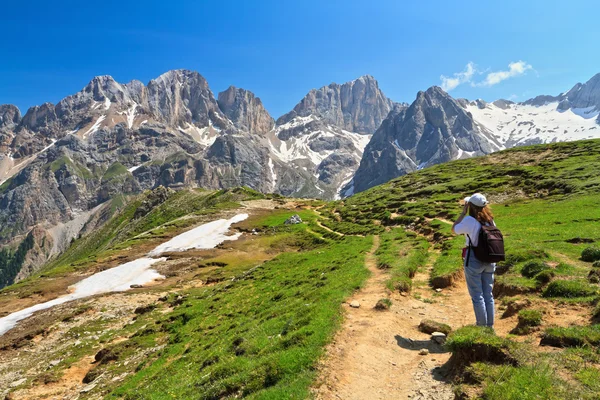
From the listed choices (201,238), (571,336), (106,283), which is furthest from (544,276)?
(201,238)

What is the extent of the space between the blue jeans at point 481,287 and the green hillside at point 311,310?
1.33m

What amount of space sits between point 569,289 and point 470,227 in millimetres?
7916

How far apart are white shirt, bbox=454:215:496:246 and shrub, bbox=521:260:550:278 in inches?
380

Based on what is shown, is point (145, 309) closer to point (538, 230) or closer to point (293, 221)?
point (538, 230)

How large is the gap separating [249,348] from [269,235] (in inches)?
2254

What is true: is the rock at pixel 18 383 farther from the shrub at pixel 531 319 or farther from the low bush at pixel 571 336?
the low bush at pixel 571 336

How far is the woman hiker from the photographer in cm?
1284

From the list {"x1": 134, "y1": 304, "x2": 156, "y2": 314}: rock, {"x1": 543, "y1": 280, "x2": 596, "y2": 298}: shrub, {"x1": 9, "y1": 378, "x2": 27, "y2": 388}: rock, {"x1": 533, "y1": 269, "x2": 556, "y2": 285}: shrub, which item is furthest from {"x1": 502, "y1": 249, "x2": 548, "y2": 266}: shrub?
{"x1": 9, "y1": 378, "x2": 27, "y2": 388}: rock

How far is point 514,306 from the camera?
16.0 metres

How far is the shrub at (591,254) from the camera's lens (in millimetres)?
20539

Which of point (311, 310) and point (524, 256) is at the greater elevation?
point (311, 310)

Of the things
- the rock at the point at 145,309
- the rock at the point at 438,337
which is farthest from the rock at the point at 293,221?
the rock at the point at 438,337

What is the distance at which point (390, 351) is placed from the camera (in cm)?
1315

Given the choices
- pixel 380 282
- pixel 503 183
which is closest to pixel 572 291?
pixel 380 282
